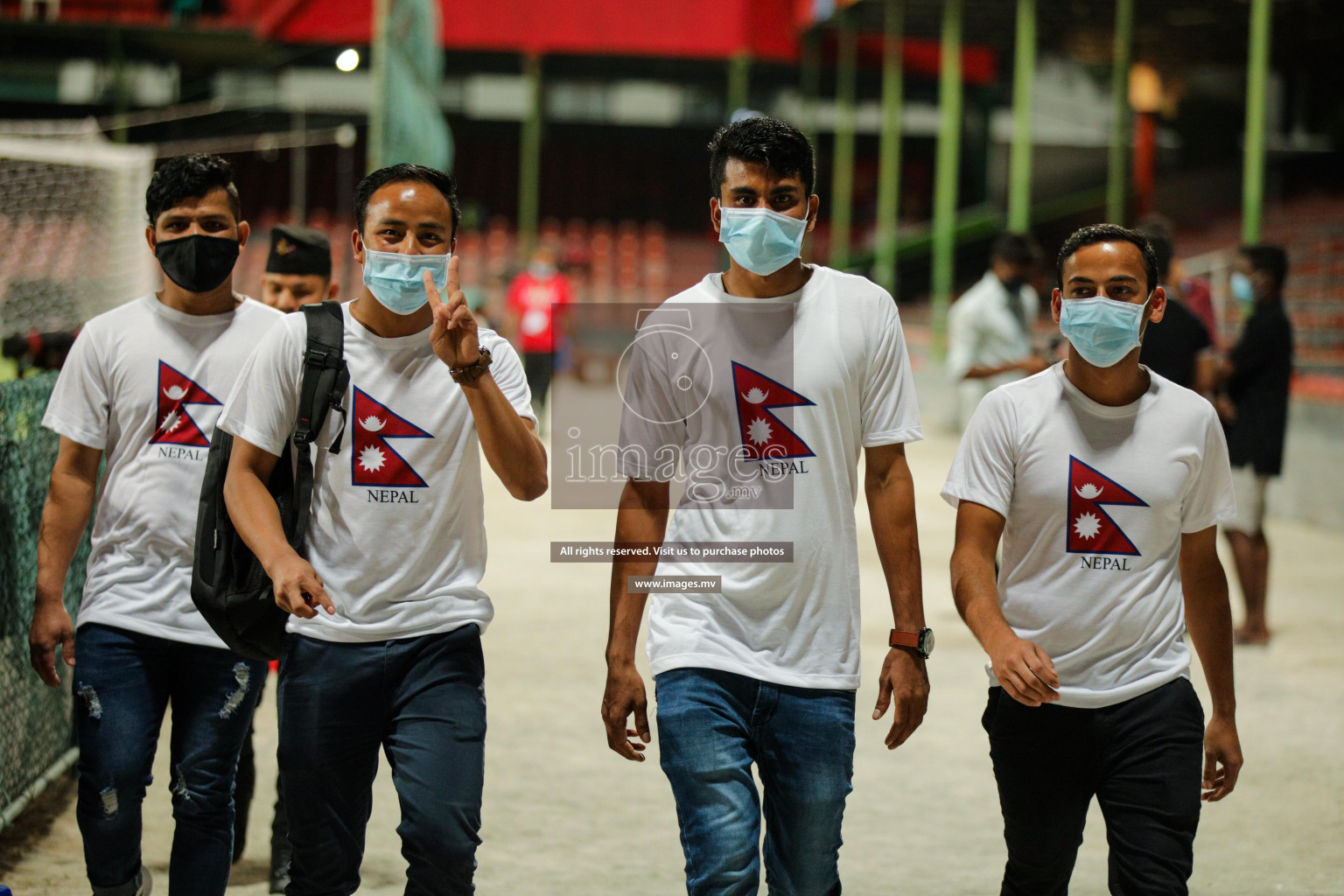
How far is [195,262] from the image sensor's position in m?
3.79

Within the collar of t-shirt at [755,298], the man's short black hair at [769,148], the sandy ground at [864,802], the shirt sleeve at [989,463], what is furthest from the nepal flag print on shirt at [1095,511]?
the sandy ground at [864,802]

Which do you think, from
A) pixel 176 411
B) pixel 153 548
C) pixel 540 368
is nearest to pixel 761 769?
Result: pixel 153 548

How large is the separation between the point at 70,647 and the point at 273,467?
0.92 metres

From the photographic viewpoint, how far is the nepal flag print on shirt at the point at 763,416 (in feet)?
10.5

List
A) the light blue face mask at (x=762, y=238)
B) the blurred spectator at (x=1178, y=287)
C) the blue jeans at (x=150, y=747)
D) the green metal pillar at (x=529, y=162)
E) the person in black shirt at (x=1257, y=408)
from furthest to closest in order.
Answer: the green metal pillar at (x=529, y=162), the person in black shirt at (x=1257, y=408), the blurred spectator at (x=1178, y=287), the blue jeans at (x=150, y=747), the light blue face mask at (x=762, y=238)

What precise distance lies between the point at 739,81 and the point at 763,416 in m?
30.5

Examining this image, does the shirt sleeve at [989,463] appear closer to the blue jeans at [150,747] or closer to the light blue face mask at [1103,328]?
the light blue face mask at [1103,328]

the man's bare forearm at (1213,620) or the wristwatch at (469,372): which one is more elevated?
the wristwatch at (469,372)

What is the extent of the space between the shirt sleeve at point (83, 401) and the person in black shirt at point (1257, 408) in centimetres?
584

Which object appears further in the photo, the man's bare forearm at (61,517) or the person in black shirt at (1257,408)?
the person in black shirt at (1257,408)

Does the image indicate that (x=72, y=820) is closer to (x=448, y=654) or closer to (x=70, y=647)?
(x=70, y=647)

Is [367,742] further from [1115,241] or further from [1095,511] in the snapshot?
[1115,241]

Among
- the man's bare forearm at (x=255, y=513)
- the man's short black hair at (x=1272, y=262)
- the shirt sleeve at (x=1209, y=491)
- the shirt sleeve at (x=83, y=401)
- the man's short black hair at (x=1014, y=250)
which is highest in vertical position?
the man's short black hair at (x=1014, y=250)

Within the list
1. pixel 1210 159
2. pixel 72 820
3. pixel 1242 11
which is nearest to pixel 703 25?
pixel 1210 159
